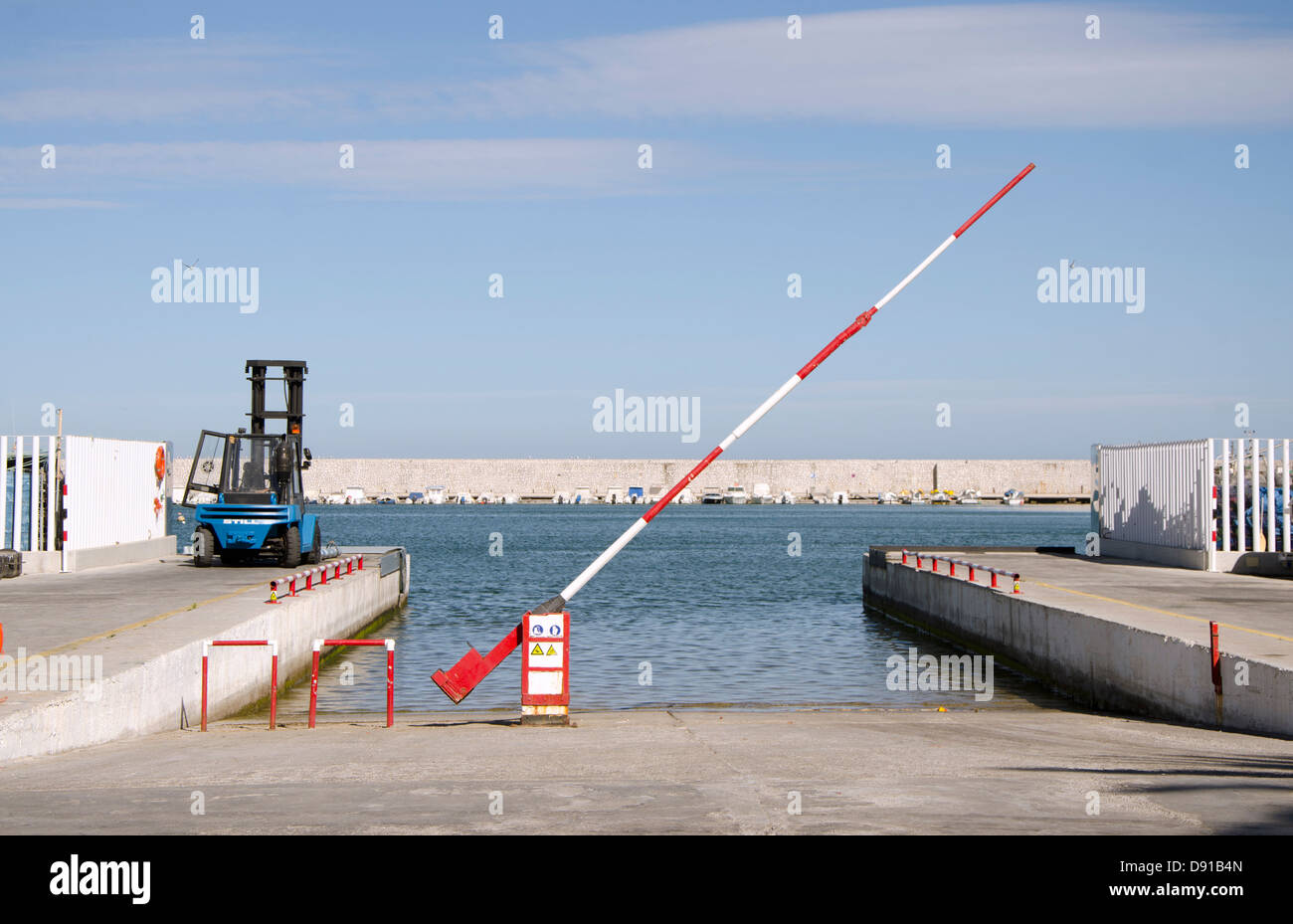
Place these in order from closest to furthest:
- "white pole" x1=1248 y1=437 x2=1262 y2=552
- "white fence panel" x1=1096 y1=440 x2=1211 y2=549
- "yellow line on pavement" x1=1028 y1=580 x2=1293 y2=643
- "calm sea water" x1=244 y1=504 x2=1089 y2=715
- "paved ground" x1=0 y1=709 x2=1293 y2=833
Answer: "paved ground" x1=0 y1=709 x2=1293 y2=833, "yellow line on pavement" x1=1028 y1=580 x2=1293 y2=643, "calm sea water" x1=244 y1=504 x2=1089 y2=715, "white pole" x1=1248 y1=437 x2=1262 y2=552, "white fence panel" x1=1096 y1=440 x2=1211 y2=549

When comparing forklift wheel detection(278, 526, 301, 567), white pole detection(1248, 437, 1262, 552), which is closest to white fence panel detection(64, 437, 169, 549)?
forklift wheel detection(278, 526, 301, 567)

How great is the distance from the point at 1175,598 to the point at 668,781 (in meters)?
17.6

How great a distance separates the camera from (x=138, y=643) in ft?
57.7

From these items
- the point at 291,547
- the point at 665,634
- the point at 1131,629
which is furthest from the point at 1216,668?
the point at 291,547

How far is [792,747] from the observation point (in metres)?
13.7

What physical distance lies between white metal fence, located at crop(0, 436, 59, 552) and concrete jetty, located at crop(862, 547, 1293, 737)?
22.4 m

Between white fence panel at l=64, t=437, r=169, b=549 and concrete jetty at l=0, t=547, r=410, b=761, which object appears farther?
white fence panel at l=64, t=437, r=169, b=549

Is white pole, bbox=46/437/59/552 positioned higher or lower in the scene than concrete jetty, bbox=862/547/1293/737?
higher

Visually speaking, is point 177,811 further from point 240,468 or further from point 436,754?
point 240,468

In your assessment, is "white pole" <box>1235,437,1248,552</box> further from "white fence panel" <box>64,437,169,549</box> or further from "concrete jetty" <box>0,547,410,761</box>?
"white fence panel" <box>64,437,169,549</box>

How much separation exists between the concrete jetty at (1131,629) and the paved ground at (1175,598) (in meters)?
0.02

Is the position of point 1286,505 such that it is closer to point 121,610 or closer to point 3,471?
point 121,610

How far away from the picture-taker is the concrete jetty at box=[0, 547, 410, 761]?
13.7 m
